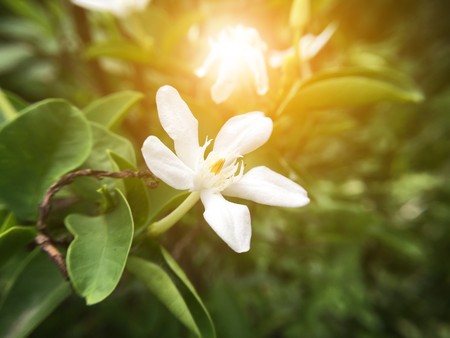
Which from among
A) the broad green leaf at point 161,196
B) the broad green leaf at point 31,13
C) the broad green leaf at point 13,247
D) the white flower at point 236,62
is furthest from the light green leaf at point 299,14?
the broad green leaf at point 31,13

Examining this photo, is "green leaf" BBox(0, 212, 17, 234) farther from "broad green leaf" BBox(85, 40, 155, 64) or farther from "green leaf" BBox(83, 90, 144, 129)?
"broad green leaf" BBox(85, 40, 155, 64)

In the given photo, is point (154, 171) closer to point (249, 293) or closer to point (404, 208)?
point (249, 293)

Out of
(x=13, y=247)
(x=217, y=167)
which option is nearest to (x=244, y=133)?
(x=217, y=167)

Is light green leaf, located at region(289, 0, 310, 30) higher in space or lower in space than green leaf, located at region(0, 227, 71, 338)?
higher

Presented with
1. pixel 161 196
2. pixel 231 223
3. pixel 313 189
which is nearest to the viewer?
pixel 231 223

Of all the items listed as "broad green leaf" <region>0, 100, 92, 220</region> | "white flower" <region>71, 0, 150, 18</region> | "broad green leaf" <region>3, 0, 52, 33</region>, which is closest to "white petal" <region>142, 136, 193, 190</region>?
"broad green leaf" <region>0, 100, 92, 220</region>

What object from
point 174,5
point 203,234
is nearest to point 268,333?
point 203,234

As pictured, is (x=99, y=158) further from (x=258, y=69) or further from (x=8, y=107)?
(x=258, y=69)
